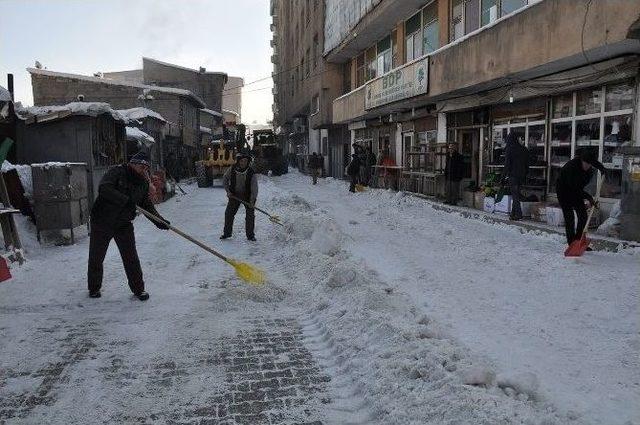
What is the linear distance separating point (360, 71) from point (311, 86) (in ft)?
29.0

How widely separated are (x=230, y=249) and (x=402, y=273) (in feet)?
10.3

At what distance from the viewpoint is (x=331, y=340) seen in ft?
14.7

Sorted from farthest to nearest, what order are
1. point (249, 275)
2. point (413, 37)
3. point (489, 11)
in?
1. point (413, 37)
2. point (489, 11)
3. point (249, 275)

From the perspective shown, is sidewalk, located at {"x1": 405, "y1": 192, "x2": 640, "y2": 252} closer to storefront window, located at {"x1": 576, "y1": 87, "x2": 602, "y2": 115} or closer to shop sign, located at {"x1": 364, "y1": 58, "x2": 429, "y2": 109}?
storefront window, located at {"x1": 576, "y1": 87, "x2": 602, "y2": 115}

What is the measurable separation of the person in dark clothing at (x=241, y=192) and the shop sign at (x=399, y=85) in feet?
24.8

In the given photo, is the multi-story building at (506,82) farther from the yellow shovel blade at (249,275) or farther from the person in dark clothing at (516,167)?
the yellow shovel blade at (249,275)

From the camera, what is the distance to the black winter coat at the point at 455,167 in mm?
14359

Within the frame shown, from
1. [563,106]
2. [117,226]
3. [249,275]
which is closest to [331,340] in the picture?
[249,275]

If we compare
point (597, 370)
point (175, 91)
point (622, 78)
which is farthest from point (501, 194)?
point (175, 91)

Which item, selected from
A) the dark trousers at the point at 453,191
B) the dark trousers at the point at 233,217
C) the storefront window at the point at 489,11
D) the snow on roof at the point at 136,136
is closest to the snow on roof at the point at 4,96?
the dark trousers at the point at 233,217

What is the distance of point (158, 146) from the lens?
27.6 metres

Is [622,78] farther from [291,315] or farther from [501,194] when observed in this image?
[291,315]

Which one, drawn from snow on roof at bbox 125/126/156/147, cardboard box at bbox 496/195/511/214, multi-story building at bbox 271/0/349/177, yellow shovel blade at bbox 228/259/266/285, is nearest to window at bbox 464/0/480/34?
cardboard box at bbox 496/195/511/214

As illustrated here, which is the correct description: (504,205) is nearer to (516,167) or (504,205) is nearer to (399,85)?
(516,167)
